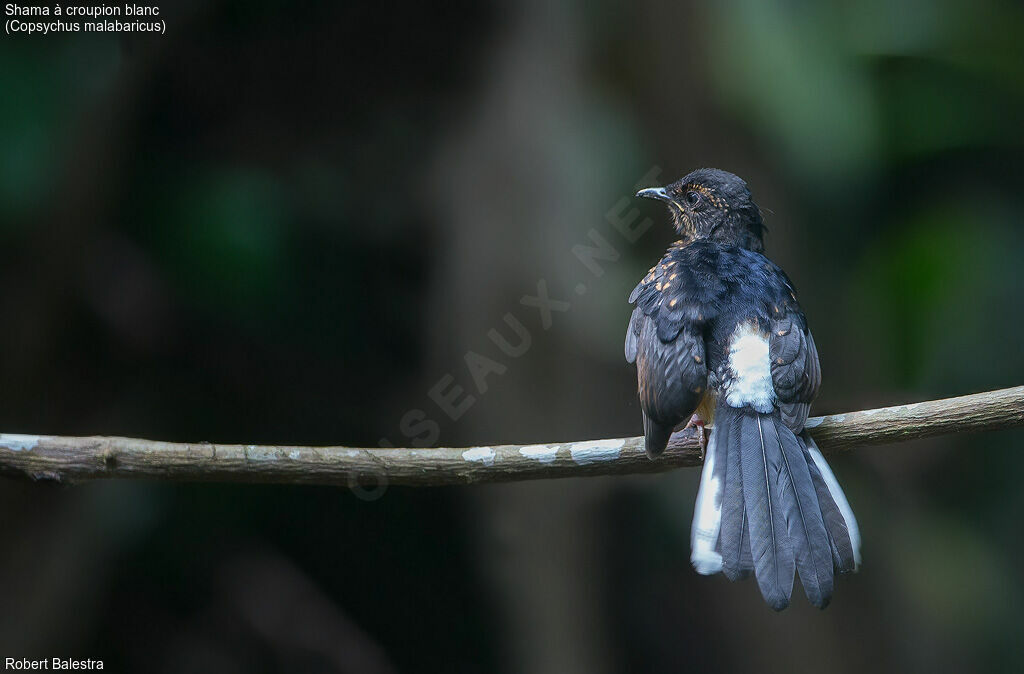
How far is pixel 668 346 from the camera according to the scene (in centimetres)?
312

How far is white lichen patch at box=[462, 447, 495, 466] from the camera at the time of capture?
8.84ft

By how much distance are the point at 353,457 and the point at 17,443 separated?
36.2 inches

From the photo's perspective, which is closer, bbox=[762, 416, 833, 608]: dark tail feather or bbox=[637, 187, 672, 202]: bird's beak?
bbox=[762, 416, 833, 608]: dark tail feather

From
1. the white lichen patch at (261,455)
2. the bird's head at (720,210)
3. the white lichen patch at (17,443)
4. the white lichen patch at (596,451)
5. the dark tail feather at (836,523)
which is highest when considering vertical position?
the bird's head at (720,210)

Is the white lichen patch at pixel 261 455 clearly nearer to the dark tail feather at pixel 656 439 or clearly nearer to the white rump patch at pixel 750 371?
the dark tail feather at pixel 656 439

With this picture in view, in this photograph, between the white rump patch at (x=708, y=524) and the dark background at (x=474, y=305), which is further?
the dark background at (x=474, y=305)

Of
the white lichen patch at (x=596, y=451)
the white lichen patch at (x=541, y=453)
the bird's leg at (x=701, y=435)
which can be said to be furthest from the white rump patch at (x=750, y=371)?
the white lichen patch at (x=541, y=453)

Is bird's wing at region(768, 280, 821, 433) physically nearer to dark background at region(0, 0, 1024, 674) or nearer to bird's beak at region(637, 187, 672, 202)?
bird's beak at region(637, 187, 672, 202)

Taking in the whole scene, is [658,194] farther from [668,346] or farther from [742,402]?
[742,402]

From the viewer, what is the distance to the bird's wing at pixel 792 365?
2.97m

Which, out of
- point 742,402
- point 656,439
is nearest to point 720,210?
point 742,402

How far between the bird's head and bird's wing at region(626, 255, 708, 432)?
10.7 inches

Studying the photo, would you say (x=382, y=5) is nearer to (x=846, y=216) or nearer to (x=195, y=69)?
(x=195, y=69)

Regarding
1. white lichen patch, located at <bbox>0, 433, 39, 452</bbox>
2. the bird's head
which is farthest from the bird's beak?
white lichen patch, located at <bbox>0, 433, 39, 452</bbox>
